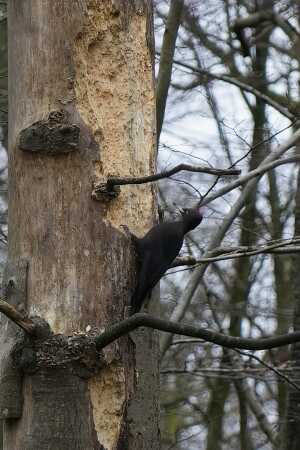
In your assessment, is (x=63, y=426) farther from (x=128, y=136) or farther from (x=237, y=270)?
(x=237, y=270)

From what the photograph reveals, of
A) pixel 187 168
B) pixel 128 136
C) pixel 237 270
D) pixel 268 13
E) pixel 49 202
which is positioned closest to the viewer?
pixel 187 168

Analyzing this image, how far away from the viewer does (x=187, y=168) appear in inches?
76.3

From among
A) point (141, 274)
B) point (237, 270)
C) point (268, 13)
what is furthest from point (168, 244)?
point (237, 270)

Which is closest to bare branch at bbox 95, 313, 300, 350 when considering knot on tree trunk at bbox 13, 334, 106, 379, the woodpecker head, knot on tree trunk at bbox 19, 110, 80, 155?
knot on tree trunk at bbox 13, 334, 106, 379

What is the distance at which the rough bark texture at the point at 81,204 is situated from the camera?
7.09ft

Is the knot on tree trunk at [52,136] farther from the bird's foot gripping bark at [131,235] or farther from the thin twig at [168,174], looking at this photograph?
the bird's foot gripping bark at [131,235]

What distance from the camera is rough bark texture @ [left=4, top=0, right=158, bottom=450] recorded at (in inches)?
85.1

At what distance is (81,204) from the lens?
2.27 metres

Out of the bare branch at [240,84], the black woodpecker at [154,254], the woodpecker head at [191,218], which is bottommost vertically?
the black woodpecker at [154,254]

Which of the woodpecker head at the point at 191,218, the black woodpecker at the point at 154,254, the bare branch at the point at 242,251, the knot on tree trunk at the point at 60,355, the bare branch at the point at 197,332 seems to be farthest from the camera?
the woodpecker head at the point at 191,218

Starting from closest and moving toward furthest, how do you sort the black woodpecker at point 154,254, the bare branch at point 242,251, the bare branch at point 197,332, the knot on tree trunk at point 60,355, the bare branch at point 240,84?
the bare branch at point 197,332 → the knot on tree trunk at point 60,355 → the black woodpecker at point 154,254 → the bare branch at point 242,251 → the bare branch at point 240,84

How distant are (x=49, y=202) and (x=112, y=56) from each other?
0.52 m

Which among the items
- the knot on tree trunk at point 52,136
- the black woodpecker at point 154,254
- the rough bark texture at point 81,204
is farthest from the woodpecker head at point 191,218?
the knot on tree trunk at point 52,136

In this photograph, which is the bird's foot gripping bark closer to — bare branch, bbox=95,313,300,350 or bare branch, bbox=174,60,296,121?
bare branch, bbox=95,313,300,350
